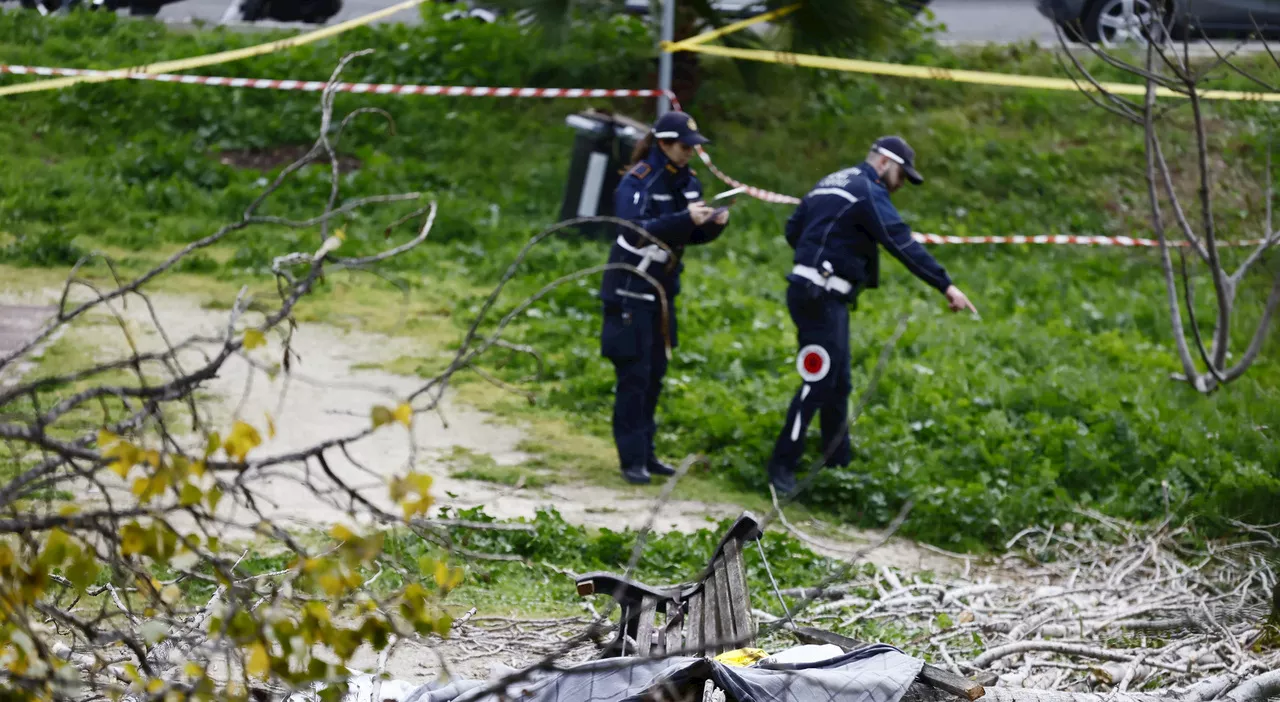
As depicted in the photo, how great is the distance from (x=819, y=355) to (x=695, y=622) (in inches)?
123

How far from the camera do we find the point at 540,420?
819cm

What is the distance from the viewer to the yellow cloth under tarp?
395cm

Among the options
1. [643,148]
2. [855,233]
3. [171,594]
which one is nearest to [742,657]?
[171,594]

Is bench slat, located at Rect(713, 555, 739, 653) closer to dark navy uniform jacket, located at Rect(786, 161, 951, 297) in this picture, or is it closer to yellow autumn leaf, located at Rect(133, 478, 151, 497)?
yellow autumn leaf, located at Rect(133, 478, 151, 497)

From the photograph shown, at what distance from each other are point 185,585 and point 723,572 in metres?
1.65

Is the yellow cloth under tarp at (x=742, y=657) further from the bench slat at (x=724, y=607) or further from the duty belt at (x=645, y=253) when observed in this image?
the duty belt at (x=645, y=253)

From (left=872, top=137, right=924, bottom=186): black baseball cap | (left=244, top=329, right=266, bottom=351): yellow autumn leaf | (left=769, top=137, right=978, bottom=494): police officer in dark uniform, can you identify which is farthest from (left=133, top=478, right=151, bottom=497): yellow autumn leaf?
(left=872, top=137, right=924, bottom=186): black baseball cap

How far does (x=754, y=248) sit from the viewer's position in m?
11.4

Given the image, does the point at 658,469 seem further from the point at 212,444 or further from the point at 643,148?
the point at 212,444

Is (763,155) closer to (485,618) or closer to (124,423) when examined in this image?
(485,618)

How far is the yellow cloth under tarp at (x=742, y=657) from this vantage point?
155 inches

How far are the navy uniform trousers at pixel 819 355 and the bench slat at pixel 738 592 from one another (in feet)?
8.92

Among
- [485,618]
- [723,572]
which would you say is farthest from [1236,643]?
[485,618]

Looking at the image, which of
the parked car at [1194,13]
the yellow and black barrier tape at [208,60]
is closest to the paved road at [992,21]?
the parked car at [1194,13]
